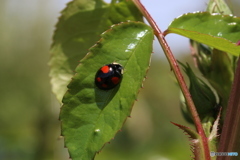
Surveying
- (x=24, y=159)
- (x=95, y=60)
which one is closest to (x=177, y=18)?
(x=95, y=60)

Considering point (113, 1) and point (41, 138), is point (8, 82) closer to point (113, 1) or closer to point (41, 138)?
point (41, 138)

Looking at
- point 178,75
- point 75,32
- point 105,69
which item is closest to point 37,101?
point 75,32

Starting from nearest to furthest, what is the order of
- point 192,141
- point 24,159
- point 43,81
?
point 192,141
point 24,159
point 43,81

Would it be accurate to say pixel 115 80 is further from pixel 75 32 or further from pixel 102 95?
pixel 75 32

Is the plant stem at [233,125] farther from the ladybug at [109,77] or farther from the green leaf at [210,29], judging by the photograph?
the ladybug at [109,77]

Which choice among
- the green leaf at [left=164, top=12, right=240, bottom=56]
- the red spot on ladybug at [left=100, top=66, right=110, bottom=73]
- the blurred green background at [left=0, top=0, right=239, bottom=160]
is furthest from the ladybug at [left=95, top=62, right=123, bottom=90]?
the blurred green background at [left=0, top=0, right=239, bottom=160]

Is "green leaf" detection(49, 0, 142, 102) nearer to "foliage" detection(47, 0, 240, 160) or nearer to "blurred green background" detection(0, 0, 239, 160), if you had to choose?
"foliage" detection(47, 0, 240, 160)

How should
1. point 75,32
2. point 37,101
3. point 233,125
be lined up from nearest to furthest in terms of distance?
point 233,125, point 75,32, point 37,101
